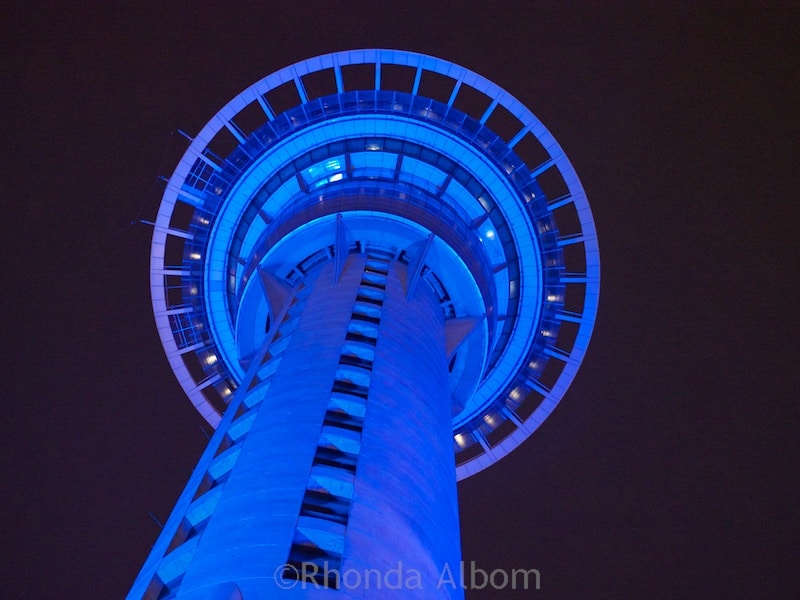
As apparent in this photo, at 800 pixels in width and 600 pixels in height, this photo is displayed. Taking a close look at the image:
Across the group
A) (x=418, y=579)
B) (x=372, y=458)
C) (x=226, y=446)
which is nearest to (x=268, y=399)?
(x=226, y=446)

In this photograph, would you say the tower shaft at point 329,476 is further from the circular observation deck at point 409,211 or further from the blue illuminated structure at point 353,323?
the circular observation deck at point 409,211

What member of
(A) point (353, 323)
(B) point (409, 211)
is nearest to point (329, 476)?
(A) point (353, 323)

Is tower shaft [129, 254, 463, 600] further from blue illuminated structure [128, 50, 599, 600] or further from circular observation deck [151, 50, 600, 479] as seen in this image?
circular observation deck [151, 50, 600, 479]

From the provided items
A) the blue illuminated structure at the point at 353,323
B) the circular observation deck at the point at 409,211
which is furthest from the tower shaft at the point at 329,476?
the circular observation deck at the point at 409,211

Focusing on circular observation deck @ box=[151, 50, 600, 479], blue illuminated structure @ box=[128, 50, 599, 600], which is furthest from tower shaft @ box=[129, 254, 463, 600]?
circular observation deck @ box=[151, 50, 600, 479]

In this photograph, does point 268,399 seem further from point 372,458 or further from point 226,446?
point 372,458
